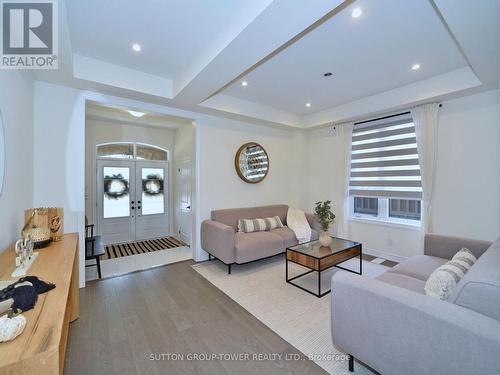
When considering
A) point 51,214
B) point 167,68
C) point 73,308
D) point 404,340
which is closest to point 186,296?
point 73,308

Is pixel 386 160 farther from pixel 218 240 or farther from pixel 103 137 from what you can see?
pixel 103 137

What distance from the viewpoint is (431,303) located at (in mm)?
1230

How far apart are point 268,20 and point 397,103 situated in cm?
279

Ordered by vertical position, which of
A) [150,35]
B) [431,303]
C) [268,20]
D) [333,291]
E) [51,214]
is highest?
[150,35]

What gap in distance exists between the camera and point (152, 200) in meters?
5.52

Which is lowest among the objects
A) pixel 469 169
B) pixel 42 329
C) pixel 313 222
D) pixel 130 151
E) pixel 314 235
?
pixel 314 235

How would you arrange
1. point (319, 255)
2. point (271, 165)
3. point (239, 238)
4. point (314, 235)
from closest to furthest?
point (319, 255) < point (239, 238) < point (314, 235) < point (271, 165)

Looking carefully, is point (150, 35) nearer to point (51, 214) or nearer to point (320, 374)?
point (51, 214)

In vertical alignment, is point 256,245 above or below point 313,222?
below

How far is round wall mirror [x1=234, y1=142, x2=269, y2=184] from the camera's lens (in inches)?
173

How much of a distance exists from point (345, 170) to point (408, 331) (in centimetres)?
355

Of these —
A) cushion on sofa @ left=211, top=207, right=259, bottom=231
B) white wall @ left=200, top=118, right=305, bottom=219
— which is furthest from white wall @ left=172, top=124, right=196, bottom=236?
cushion on sofa @ left=211, top=207, right=259, bottom=231

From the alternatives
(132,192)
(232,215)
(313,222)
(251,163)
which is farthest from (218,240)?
(132,192)

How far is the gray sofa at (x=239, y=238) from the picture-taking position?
3.30 m
